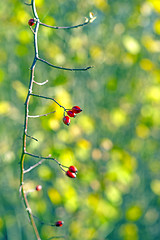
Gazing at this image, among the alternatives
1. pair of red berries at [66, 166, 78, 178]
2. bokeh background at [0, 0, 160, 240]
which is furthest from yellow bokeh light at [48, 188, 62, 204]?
pair of red berries at [66, 166, 78, 178]

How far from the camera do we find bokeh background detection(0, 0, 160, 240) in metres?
1.81

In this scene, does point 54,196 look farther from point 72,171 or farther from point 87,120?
point 72,171

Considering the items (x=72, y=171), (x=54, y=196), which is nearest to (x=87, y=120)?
(x=54, y=196)

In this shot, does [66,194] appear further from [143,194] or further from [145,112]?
[143,194]

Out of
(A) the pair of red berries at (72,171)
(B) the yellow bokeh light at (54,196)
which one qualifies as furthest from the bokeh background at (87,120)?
(A) the pair of red berries at (72,171)

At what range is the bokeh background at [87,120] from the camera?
1810 mm

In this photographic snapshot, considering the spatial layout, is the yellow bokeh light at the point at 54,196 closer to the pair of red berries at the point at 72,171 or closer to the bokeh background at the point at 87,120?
the bokeh background at the point at 87,120

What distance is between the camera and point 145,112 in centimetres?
207

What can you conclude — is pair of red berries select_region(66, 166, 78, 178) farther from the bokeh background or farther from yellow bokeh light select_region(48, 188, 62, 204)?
yellow bokeh light select_region(48, 188, 62, 204)

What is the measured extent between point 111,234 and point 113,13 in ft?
5.55

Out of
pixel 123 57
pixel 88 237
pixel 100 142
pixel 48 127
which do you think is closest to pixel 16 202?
pixel 88 237

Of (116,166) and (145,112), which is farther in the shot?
(145,112)

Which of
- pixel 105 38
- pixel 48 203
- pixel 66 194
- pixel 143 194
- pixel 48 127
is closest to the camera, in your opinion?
pixel 48 127

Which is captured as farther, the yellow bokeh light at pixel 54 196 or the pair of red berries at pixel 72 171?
the yellow bokeh light at pixel 54 196
